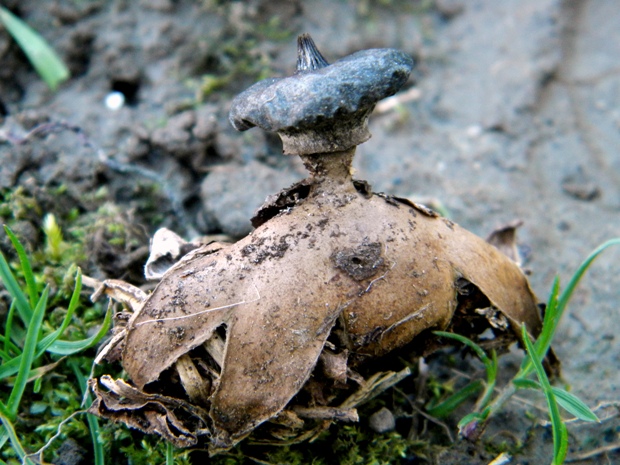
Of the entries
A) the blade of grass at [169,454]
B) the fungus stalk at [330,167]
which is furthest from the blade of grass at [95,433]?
the fungus stalk at [330,167]

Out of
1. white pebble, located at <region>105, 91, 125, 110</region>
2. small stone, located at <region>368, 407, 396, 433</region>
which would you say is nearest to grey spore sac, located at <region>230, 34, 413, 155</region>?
small stone, located at <region>368, 407, 396, 433</region>

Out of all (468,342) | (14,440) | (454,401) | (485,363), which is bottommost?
(454,401)

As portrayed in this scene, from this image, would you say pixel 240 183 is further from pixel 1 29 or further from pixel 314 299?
pixel 1 29

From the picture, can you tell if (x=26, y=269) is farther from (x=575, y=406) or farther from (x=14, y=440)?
(x=575, y=406)

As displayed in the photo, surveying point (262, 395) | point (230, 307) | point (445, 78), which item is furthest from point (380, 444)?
point (445, 78)

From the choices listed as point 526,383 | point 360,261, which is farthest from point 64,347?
point 526,383

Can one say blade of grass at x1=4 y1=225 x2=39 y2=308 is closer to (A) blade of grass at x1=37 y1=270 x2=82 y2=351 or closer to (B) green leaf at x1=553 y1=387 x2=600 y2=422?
(A) blade of grass at x1=37 y1=270 x2=82 y2=351
